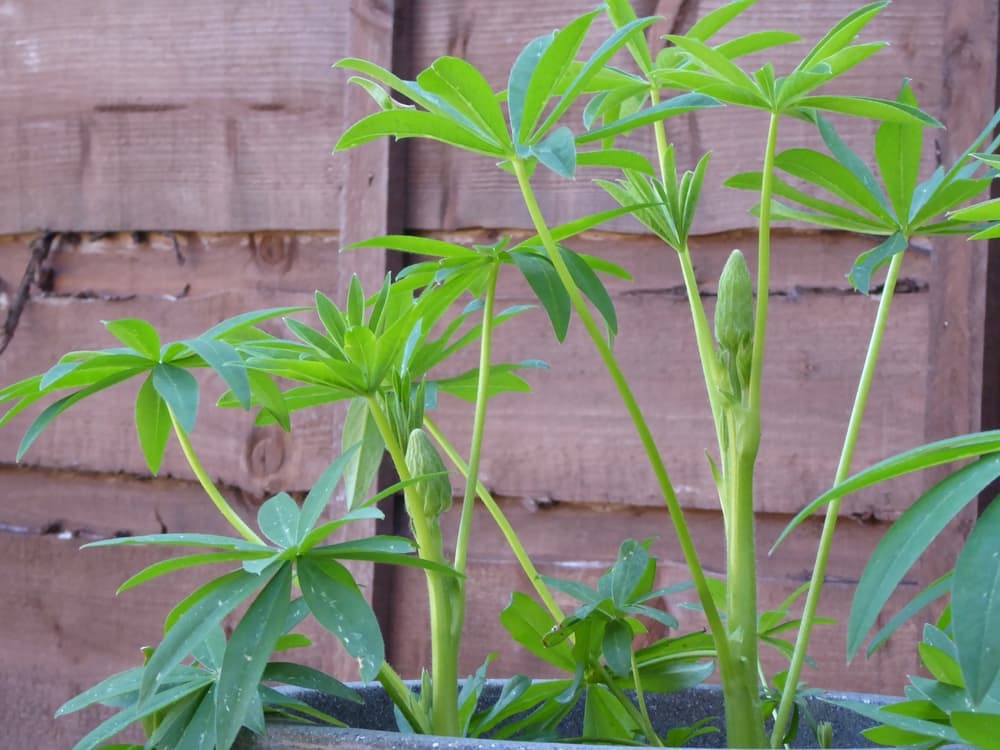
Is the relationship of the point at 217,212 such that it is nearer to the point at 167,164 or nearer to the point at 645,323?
the point at 167,164

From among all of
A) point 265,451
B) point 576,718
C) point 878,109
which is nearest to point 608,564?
point 265,451

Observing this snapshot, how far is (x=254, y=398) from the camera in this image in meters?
0.58

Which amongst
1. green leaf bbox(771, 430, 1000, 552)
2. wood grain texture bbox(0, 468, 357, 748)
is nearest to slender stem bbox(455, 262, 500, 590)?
green leaf bbox(771, 430, 1000, 552)

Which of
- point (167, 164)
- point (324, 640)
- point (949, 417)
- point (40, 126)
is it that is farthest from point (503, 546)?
point (40, 126)

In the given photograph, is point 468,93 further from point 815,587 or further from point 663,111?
point 815,587

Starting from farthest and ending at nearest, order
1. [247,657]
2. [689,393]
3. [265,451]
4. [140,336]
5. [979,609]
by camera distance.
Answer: [265,451], [689,393], [140,336], [247,657], [979,609]

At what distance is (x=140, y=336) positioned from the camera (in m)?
0.54

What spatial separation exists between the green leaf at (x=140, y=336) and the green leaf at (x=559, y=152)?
220mm

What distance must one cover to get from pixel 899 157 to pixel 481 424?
0.90ft

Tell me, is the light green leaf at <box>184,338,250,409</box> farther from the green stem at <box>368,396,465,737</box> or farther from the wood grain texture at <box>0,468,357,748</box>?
the wood grain texture at <box>0,468,357,748</box>

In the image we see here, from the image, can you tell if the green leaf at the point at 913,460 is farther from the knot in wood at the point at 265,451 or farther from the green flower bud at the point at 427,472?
Answer: the knot in wood at the point at 265,451

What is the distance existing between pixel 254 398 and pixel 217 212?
859 mm

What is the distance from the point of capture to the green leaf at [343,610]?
1.39 feet

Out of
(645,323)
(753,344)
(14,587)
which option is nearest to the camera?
(753,344)
